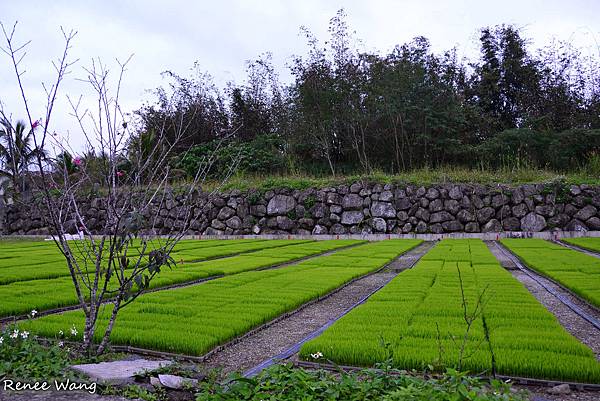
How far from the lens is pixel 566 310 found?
13.5 ft

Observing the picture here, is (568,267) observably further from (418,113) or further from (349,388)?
(418,113)

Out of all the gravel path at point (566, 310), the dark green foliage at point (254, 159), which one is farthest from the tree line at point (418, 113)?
→ the gravel path at point (566, 310)

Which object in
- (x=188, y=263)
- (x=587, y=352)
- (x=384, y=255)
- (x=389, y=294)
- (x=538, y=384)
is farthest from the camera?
(x=384, y=255)

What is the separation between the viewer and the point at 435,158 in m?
16.8

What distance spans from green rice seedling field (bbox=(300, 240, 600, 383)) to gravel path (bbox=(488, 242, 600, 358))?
16cm

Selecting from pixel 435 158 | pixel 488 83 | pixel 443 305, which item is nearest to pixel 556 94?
pixel 488 83

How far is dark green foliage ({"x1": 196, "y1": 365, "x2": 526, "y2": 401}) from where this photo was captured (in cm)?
190

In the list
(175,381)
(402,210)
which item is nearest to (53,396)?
(175,381)

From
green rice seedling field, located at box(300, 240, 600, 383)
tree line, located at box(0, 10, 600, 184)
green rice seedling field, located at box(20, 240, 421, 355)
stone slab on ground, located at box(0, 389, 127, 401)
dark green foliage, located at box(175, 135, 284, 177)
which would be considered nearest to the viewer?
stone slab on ground, located at box(0, 389, 127, 401)

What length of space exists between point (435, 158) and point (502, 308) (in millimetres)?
13528

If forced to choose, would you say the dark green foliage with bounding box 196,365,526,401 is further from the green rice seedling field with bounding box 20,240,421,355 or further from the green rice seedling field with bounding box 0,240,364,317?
the green rice seedling field with bounding box 0,240,364,317

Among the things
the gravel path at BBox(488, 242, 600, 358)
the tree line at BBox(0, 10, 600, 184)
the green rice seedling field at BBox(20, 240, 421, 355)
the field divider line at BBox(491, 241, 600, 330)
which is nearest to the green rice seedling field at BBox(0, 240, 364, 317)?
the green rice seedling field at BBox(20, 240, 421, 355)

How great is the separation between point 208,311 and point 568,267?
186 inches

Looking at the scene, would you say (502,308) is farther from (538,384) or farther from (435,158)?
(435,158)
